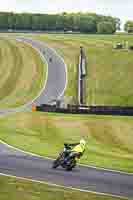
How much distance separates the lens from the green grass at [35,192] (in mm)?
22422

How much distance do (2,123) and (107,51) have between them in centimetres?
5577

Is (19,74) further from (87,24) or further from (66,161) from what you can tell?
(87,24)

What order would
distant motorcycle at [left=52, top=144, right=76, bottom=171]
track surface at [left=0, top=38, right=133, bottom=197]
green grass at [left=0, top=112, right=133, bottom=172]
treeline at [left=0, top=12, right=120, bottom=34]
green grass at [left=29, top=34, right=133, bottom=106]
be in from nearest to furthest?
track surface at [left=0, top=38, right=133, bottom=197]
distant motorcycle at [left=52, top=144, right=76, bottom=171]
green grass at [left=0, top=112, right=133, bottom=172]
green grass at [left=29, top=34, right=133, bottom=106]
treeline at [left=0, top=12, right=120, bottom=34]

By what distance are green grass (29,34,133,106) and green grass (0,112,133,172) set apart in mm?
22292

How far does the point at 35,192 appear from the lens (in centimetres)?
2314

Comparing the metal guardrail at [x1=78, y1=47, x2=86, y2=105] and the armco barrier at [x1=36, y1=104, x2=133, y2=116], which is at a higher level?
the armco barrier at [x1=36, y1=104, x2=133, y2=116]

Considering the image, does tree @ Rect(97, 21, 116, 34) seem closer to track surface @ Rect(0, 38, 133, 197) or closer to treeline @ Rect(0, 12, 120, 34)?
treeline @ Rect(0, 12, 120, 34)

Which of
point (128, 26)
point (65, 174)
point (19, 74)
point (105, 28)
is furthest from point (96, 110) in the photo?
point (128, 26)

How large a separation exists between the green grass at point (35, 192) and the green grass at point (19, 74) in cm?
4349

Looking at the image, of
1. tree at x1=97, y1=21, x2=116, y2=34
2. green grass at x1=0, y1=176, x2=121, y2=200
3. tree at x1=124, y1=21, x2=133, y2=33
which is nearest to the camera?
green grass at x1=0, y1=176, x2=121, y2=200

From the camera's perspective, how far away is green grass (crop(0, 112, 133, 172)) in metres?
39.1

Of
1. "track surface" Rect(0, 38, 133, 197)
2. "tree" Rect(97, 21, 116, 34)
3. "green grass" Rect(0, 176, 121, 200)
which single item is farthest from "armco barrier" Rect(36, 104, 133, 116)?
"tree" Rect(97, 21, 116, 34)

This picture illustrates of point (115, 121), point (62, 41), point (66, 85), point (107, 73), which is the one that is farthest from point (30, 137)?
point (62, 41)

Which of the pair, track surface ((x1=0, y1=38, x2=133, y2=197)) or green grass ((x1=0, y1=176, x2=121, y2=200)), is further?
track surface ((x1=0, y1=38, x2=133, y2=197))
